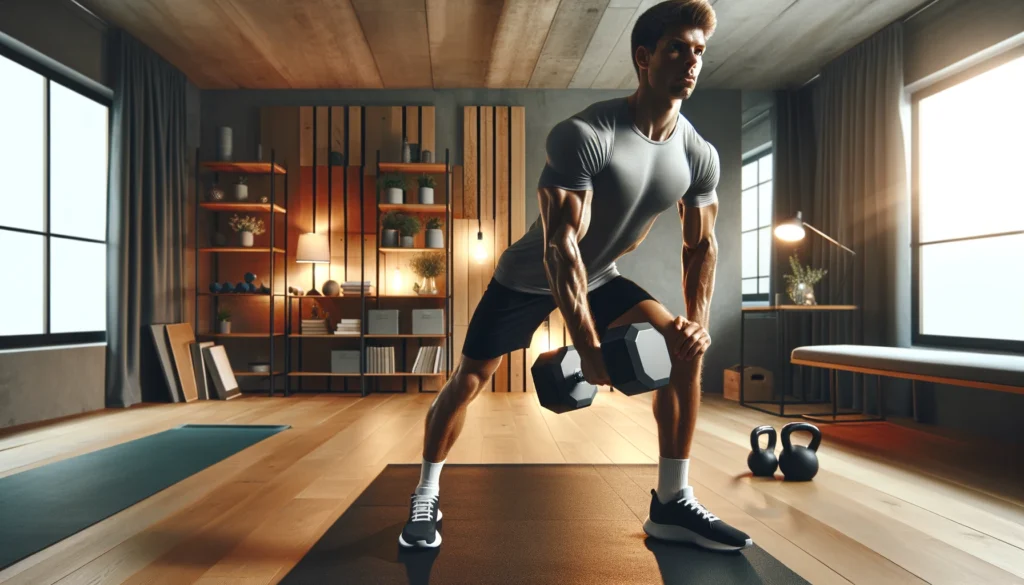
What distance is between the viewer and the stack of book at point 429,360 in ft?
17.3

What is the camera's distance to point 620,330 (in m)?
1.33

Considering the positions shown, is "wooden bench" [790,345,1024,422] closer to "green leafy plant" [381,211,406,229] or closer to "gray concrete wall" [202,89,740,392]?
"gray concrete wall" [202,89,740,392]

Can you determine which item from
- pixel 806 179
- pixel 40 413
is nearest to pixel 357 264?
pixel 40 413

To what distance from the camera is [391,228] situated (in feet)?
17.6

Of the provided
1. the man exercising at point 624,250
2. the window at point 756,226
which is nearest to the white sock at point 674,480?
the man exercising at point 624,250

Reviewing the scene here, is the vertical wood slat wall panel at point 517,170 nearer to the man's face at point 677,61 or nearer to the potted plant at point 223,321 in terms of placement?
the potted plant at point 223,321

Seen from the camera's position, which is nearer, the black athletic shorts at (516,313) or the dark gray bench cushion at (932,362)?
the black athletic shorts at (516,313)

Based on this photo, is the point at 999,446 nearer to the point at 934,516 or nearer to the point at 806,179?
the point at 934,516

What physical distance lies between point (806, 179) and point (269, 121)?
479 cm

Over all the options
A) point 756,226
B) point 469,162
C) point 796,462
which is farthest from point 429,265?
point 796,462

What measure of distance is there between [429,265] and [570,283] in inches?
160

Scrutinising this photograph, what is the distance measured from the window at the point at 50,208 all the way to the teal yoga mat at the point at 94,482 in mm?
1311

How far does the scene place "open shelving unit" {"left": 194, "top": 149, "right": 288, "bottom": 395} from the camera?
5.20 m

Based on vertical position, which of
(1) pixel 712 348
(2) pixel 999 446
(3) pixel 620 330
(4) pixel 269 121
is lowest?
(2) pixel 999 446
